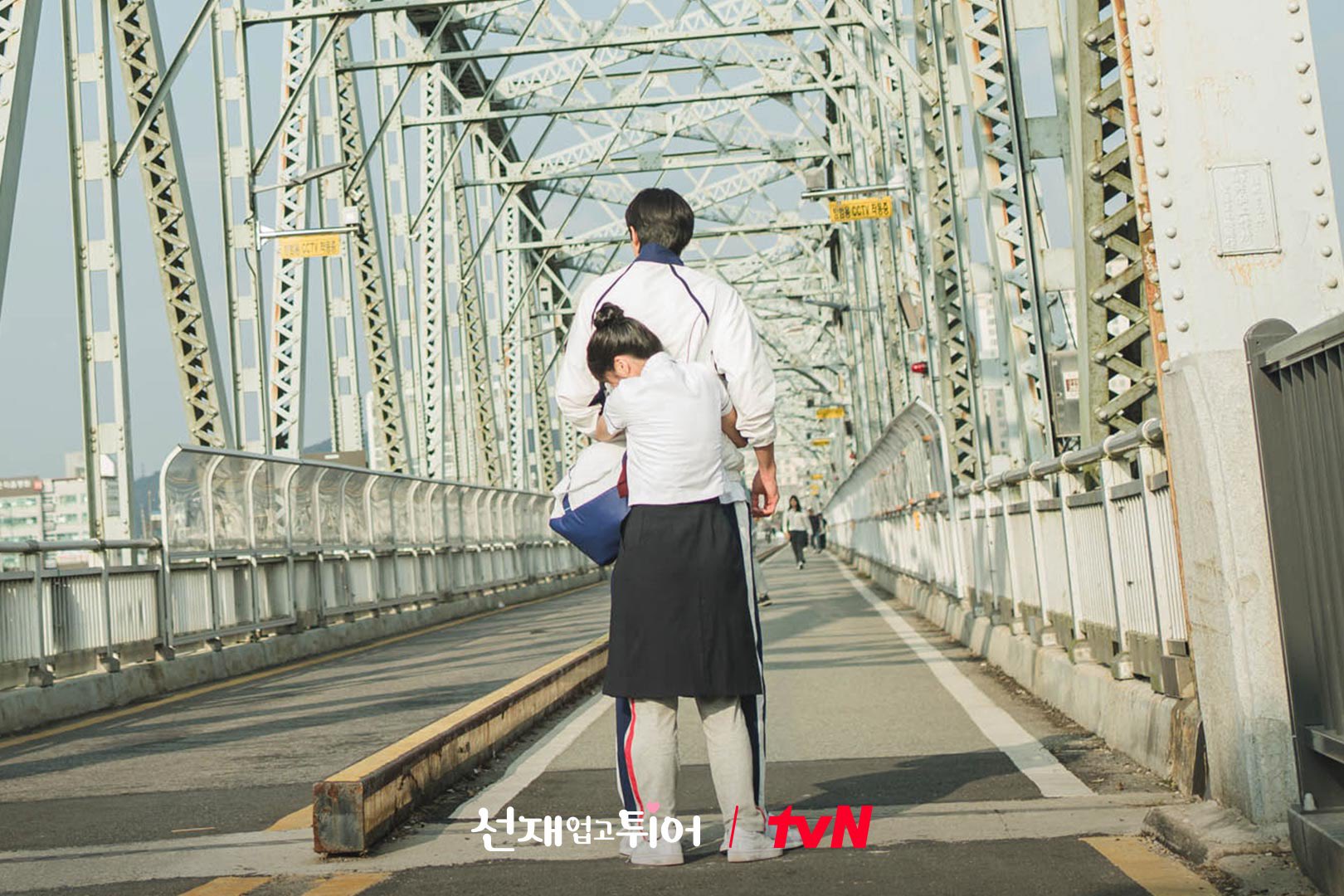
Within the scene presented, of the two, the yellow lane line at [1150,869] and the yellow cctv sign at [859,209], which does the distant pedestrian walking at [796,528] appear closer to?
the yellow cctv sign at [859,209]

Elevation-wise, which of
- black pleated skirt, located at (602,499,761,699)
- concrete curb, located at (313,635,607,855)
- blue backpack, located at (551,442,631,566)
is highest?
blue backpack, located at (551,442,631,566)

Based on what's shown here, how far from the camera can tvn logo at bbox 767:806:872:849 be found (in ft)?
17.7

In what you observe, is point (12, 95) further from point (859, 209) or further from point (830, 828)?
point (830, 828)

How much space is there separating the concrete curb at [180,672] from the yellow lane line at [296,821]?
4.94 m

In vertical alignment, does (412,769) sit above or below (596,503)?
below

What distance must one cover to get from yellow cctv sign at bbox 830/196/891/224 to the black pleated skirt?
20.9 m

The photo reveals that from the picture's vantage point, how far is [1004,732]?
840 cm

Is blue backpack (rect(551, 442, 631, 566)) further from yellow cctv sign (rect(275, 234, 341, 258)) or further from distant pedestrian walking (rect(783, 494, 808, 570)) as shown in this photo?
distant pedestrian walking (rect(783, 494, 808, 570))

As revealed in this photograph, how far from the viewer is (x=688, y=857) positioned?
17.2 feet

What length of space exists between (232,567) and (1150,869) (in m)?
12.2

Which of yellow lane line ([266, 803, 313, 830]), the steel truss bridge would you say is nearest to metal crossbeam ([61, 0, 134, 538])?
the steel truss bridge

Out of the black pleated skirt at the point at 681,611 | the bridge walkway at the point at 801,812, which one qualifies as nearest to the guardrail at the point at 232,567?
the bridge walkway at the point at 801,812

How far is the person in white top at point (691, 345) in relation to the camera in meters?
5.15

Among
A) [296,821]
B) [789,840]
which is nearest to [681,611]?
[789,840]
